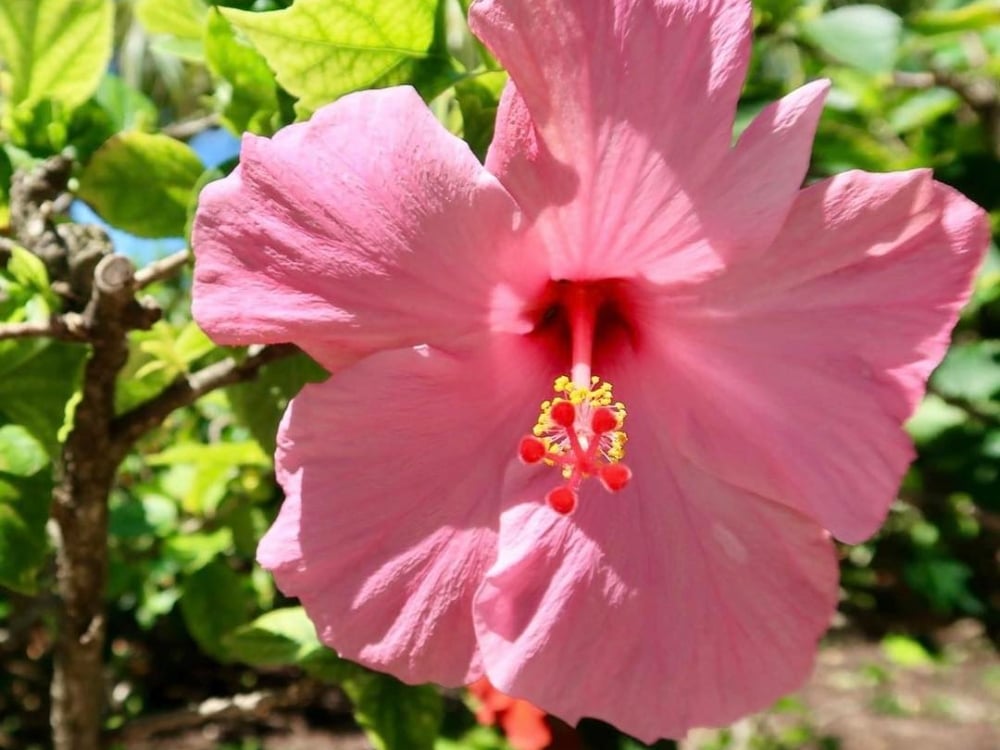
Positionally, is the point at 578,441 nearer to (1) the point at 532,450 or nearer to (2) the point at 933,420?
(1) the point at 532,450

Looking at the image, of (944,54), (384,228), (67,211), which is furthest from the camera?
(944,54)

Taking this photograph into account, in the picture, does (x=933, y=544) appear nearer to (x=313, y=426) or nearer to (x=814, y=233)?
(x=814, y=233)

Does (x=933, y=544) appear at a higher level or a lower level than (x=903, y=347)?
lower

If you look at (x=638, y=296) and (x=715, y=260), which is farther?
(x=638, y=296)

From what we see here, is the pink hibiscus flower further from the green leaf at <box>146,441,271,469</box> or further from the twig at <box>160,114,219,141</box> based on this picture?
the twig at <box>160,114,219,141</box>

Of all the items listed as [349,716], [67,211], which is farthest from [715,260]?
[349,716]

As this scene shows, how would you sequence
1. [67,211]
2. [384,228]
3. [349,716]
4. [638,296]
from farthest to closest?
[349,716]
[67,211]
[638,296]
[384,228]

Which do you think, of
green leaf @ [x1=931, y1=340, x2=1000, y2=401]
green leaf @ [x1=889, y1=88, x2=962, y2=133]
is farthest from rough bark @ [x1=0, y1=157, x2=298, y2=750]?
green leaf @ [x1=889, y1=88, x2=962, y2=133]

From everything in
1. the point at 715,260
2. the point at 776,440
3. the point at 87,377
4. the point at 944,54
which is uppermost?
the point at 715,260
